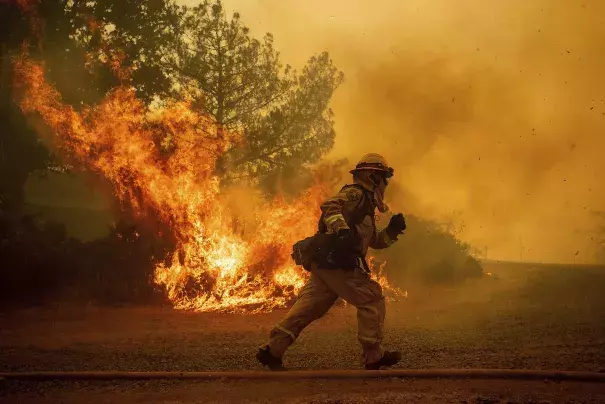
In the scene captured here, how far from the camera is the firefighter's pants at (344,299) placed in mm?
5691

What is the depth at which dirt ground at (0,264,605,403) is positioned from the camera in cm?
481

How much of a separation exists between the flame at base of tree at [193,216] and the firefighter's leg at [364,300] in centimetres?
599

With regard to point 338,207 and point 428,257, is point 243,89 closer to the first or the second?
point 428,257

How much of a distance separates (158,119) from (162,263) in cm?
559

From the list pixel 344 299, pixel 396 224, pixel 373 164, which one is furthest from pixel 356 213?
pixel 344 299

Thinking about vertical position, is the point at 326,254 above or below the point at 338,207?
below

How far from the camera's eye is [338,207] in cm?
571

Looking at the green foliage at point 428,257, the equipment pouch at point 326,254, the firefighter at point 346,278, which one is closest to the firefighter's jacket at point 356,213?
the firefighter at point 346,278

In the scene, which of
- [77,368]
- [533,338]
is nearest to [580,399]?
[533,338]

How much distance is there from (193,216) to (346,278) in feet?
25.5

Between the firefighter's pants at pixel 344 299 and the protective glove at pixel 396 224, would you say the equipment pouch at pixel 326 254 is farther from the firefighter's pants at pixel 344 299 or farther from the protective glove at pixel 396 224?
the protective glove at pixel 396 224

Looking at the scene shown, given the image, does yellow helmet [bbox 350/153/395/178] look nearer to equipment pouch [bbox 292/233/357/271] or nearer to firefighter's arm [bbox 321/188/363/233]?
firefighter's arm [bbox 321/188/363/233]

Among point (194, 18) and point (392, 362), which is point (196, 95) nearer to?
point (194, 18)

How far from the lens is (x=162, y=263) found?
13.0 m
